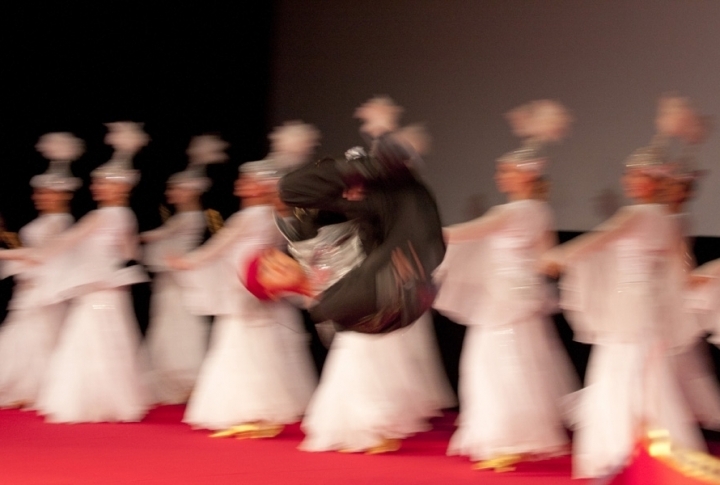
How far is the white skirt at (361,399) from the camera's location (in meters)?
4.21

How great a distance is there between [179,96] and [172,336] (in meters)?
2.02

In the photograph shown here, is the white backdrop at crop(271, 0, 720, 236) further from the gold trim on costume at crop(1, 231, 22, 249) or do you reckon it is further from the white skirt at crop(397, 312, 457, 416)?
the gold trim on costume at crop(1, 231, 22, 249)

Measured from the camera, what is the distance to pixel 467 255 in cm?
434

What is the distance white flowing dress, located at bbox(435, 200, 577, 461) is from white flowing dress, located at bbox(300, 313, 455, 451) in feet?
1.07

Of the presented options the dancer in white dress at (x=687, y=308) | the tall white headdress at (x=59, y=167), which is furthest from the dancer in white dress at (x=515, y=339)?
the tall white headdress at (x=59, y=167)

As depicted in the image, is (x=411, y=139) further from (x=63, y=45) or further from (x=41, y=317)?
(x=63, y=45)

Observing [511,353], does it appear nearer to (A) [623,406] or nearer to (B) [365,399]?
(A) [623,406]

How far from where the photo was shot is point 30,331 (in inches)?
214

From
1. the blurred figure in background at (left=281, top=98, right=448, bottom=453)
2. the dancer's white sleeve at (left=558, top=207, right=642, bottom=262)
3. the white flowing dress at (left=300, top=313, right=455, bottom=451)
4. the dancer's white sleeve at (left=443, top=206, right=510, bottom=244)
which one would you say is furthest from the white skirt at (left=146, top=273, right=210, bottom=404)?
the blurred figure in background at (left=281, top=98, right=448, bottom=453)

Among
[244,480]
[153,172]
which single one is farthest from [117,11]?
[244,480]

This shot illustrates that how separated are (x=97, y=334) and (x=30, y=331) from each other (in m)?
0.67

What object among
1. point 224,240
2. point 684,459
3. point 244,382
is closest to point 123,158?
point 224,240

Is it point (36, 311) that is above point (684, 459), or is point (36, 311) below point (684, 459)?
above

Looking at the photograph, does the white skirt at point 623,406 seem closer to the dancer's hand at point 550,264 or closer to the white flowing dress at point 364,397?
the dancer's hand at point 550,264
